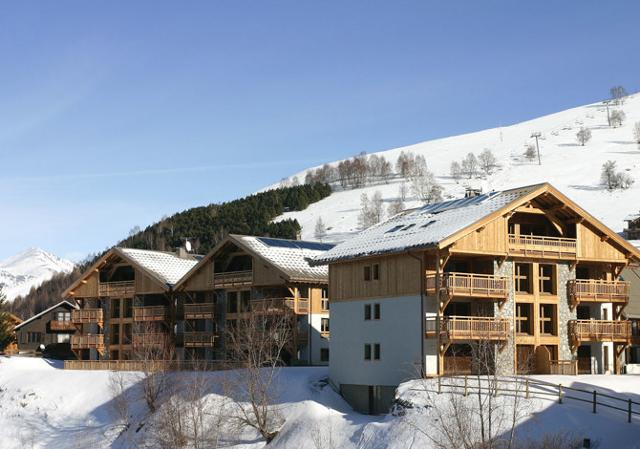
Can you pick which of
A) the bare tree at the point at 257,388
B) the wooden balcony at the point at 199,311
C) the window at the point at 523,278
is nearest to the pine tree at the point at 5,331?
the wooden balcony at the point at 199,311

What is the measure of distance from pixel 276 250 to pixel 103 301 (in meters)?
21.4

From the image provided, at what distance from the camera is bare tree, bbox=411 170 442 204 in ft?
555

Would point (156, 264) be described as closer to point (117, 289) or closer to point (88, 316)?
point (117, 289)

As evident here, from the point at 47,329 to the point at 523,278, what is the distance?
59515 millimetres

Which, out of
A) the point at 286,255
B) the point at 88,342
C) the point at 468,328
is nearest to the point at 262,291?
the point at 286,255

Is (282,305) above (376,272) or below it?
below

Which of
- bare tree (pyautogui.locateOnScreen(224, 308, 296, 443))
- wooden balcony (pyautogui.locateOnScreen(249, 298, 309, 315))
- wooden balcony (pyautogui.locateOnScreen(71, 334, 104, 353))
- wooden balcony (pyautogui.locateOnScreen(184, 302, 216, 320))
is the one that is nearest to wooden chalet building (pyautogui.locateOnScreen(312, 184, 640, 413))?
bare tree (pyautogui.locateOnScreen(224, 308, 296, 443))

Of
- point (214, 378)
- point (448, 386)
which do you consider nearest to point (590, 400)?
point (448, 386)

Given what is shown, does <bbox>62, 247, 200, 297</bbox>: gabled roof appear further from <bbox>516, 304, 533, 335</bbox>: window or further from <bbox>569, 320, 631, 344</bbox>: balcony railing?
<bbox>569, 320, 631, 344</bbox>: balcony railing

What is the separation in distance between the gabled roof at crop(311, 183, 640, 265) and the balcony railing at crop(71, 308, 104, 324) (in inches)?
1240

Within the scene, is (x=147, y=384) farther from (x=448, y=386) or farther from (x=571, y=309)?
(x=571, y=309)

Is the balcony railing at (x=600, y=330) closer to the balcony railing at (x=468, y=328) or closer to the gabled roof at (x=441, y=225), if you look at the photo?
the gabled roof at (x=441, y=225)

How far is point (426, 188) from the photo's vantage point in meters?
181

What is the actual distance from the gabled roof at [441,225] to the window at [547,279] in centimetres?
378
